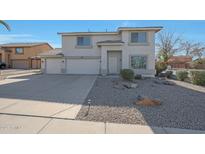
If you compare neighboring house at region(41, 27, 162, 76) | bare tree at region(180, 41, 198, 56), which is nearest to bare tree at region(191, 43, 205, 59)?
bare tree at region(180, 41, 198, 56)

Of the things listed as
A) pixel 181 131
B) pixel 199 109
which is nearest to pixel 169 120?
pixel 181 131

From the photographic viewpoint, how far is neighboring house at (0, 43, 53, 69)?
3922 cm

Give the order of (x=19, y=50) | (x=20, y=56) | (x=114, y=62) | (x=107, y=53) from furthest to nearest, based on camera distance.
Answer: (x=19, y=50) < (x=20, y=56) < (x=114, y=62) < (x=107, y=53)

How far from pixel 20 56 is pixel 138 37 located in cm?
2807

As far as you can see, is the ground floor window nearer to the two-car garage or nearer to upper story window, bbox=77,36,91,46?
the two-car garage

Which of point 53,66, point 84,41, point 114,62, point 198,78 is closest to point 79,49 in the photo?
point 84,41

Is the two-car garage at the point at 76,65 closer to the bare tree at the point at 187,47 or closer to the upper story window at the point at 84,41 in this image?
the upper story window at the point at 84,41

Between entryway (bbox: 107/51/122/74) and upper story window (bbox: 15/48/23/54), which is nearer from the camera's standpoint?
entryway (bbox: 107/51/122/74)

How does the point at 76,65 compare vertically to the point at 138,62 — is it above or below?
below

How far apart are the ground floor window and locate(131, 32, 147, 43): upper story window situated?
5.79 feet

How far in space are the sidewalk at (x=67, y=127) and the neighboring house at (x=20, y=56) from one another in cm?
3590

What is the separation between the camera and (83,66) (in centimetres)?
2317

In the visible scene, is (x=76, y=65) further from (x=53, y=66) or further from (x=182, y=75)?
(x=182, y=75)
